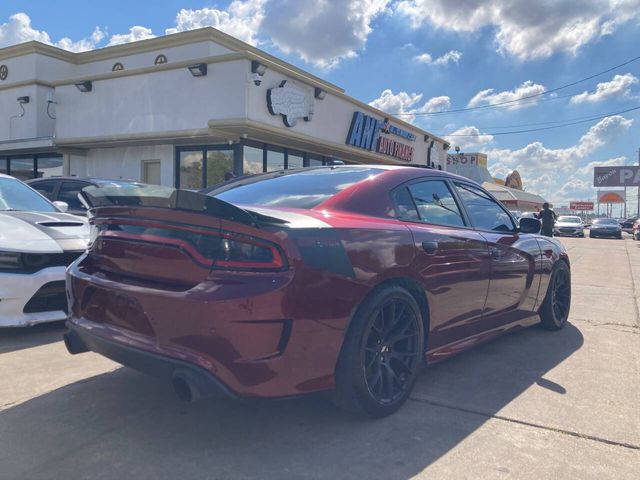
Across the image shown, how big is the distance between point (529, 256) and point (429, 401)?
1902 millimetres

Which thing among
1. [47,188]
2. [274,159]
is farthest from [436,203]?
[274,159]

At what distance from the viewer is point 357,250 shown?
9.05ft

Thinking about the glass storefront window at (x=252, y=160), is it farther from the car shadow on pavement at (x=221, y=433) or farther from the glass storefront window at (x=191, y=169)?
the car shadow on pavement at (x=221, y=433)

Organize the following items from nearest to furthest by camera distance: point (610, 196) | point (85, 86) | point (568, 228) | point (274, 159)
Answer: point (85, 86) → point (274, 159) → point (568, 228) → point (610, 196)

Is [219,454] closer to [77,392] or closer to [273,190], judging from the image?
[77,392]

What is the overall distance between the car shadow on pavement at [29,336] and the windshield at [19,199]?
135cm

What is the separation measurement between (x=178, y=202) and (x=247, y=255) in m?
0.43

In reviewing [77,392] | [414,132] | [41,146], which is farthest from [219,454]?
[414,132]

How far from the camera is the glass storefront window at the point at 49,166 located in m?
16.4

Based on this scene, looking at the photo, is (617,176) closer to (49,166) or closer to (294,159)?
(294,159)

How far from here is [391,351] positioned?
3.04 m

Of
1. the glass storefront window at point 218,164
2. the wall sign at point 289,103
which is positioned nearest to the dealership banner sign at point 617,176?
the wall sign at point 289,103

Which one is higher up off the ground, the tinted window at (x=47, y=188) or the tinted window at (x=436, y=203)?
the tinted window at (x=47, y=188)

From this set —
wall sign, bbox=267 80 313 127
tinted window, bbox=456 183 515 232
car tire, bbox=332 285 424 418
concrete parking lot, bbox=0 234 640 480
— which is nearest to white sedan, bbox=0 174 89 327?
concrete parking lot, bbox=0 234 640 480
